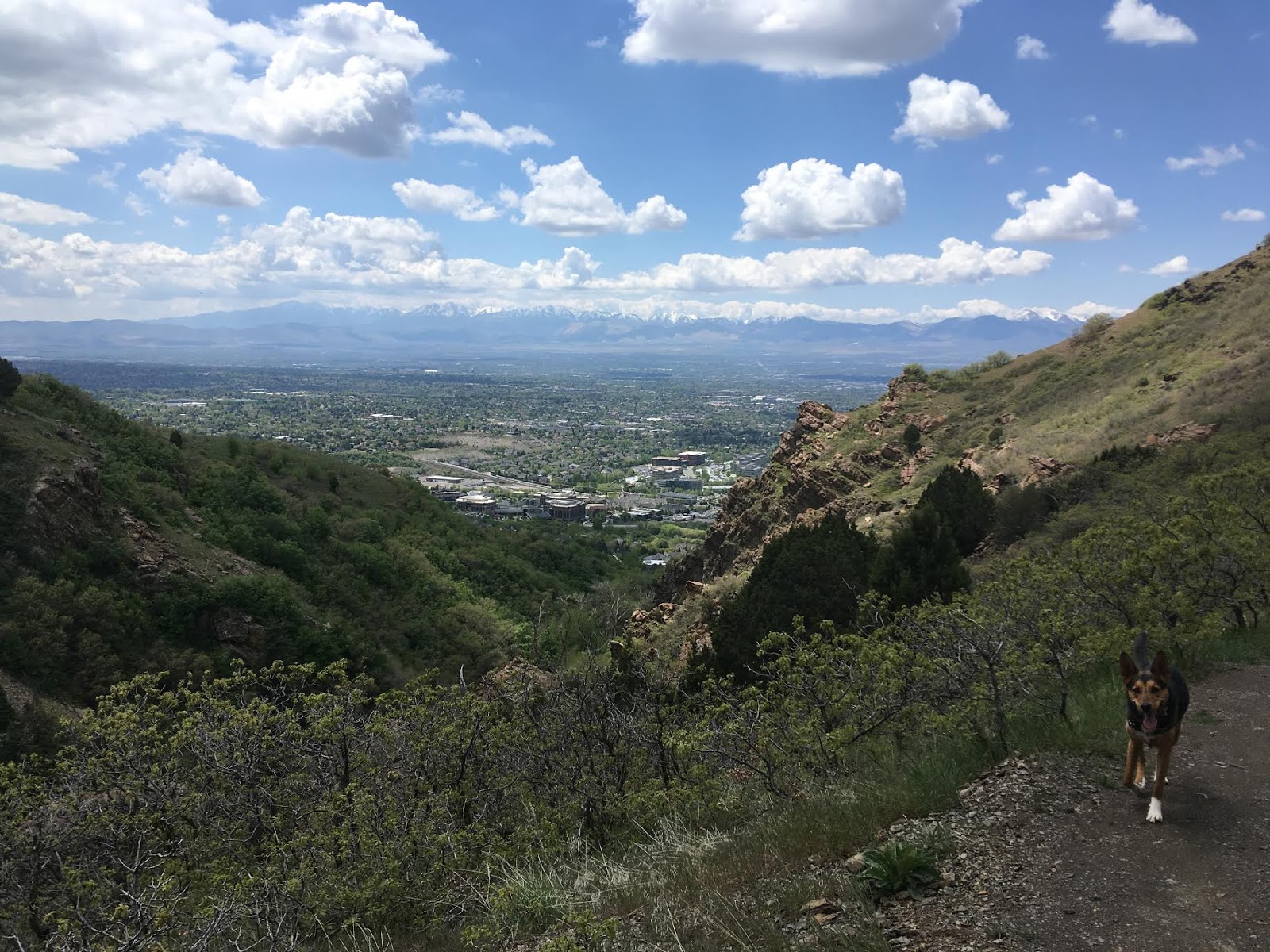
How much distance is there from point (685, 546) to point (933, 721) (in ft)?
196

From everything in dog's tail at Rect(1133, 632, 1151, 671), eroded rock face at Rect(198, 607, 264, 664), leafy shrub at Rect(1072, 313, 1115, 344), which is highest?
leafy shrub at Rect(1072, 313, 1115, 344)

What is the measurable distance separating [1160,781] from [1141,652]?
2.79 ft

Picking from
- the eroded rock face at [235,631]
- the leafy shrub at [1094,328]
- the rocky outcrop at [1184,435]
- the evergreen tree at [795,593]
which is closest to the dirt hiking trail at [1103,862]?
the evergreen tree at [795,593]

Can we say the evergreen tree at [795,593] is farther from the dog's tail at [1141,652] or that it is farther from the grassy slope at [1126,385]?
the dog's tail at [1141,652]

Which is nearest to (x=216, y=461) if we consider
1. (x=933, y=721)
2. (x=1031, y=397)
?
(x=933, y=721)

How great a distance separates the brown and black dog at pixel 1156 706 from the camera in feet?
16.1

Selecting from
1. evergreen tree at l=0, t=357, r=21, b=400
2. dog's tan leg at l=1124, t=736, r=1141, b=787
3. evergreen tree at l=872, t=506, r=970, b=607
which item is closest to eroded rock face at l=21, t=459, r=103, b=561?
evergreen tree at l=0, t=357, r=21, b=400

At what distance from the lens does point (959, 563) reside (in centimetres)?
1981

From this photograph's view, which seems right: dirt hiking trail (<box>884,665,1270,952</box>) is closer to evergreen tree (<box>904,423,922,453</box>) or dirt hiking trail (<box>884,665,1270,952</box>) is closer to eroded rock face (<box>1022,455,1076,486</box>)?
eroded rock face (<box>1022,455,1076,486</box>)

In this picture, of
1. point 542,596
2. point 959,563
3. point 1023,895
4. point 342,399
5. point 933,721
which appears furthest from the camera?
point 342,399

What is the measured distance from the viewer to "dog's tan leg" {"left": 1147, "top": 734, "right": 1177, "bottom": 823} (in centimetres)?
494

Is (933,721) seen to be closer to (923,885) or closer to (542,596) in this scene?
(923,885)

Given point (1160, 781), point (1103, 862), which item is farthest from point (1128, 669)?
point (1103, 862)

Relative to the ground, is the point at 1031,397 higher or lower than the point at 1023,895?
higher
